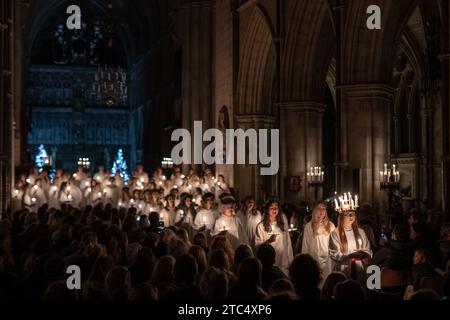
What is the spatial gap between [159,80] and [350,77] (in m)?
25.8

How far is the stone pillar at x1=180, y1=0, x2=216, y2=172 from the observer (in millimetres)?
30469

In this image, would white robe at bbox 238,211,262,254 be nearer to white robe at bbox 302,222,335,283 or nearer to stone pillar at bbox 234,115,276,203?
white robe at bbox 302,222,335,283

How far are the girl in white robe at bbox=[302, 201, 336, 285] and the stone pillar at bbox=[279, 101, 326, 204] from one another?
12.4 m

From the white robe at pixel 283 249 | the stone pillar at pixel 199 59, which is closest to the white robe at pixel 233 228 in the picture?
the white robe at pixel 283 249

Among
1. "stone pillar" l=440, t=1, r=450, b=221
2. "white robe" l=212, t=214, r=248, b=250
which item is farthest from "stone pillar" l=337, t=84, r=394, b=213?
"white robe" l=212, t=214, r=248, b=250

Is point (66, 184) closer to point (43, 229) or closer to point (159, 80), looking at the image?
point (43, 229)

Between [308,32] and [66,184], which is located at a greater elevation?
[308,32]

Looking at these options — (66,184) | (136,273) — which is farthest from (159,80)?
(136,273)

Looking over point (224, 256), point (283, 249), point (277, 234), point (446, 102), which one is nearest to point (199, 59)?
point (446, 102)

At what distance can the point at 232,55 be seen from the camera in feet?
90.4

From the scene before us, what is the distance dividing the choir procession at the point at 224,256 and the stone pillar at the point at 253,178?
10395mm

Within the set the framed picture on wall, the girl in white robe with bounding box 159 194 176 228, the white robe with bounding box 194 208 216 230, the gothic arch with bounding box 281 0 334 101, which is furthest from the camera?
the framed picture on wall

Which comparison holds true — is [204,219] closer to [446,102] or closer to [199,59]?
[446,102]
